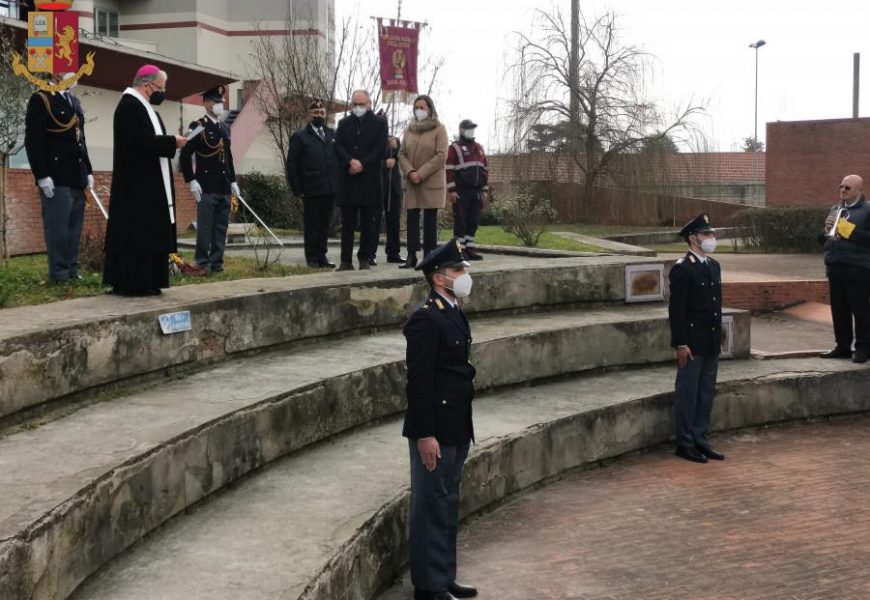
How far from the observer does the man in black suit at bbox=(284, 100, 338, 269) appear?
9.91 metres

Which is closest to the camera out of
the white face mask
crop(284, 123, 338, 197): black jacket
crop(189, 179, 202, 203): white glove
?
the white face mask

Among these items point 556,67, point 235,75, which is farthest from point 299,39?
point 556,67

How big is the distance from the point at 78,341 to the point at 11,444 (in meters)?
0.94

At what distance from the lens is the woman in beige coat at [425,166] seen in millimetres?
10023

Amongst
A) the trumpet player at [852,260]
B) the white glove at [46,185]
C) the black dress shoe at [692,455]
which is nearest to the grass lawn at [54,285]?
the white glove at [46,185]

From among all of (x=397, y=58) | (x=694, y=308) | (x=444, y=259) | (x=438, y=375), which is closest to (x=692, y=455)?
(x=694, y=308)

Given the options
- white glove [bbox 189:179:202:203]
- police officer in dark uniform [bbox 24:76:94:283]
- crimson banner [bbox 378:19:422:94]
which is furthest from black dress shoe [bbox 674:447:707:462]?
crimson banner [bbox 378:19:422:94]

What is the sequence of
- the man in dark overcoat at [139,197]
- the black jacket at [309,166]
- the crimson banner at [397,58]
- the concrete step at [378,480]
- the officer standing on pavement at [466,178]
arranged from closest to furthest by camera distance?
the concrete step at [378,480]
the man in dark overcoat at [139,197]
the black jacket at [309,166]
the officer standing on pavement at [466,178]
the crimson banner at [397,58]

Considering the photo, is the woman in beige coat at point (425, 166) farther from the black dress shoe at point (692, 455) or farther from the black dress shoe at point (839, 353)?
the black dress shoe at point (839, 353)

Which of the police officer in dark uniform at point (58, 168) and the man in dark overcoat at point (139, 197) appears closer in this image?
the man in dark overcoat at point (139, 197)

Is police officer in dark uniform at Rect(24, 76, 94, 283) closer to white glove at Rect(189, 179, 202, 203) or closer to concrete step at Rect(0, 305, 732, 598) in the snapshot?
white glove at Rect(189, 179, 202, 203)

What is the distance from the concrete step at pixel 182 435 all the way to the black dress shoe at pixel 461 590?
4.33ft

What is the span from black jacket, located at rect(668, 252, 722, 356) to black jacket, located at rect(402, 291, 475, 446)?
3.17 m

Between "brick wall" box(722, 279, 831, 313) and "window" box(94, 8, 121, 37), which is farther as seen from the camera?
"window" box(94, 8, 121, 37)
